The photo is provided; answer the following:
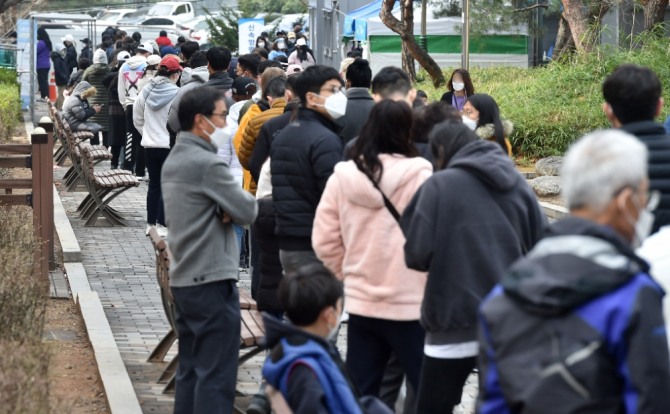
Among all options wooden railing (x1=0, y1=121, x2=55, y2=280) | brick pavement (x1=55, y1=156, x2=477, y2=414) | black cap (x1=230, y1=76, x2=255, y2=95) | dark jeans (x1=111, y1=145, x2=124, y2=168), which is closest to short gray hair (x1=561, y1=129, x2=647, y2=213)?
brick pavement (x1=55, y1=156, x2=477, y2=414)

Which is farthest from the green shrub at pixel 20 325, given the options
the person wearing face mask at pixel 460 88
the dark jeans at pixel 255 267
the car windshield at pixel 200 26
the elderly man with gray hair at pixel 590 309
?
the car windshield at pixel 200 26

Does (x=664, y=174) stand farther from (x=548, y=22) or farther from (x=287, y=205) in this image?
(x=548, y=22)

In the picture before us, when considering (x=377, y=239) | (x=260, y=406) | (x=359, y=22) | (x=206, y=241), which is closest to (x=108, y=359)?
(x=260, y=406)

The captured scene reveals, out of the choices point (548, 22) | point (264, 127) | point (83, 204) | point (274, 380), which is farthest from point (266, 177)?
point (548, 22)

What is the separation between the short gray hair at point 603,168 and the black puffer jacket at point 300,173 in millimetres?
3669

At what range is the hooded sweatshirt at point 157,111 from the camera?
12.9 meters

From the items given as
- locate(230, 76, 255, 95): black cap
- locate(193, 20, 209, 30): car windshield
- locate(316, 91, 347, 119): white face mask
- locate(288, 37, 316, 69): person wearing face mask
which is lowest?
locate(316, 91, 347, 119): white face mask

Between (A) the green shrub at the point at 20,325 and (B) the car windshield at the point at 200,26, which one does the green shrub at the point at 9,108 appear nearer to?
(A) the green shrub at the point at 20,325

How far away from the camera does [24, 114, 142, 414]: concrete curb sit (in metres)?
7.22

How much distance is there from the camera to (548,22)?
37.4 meters

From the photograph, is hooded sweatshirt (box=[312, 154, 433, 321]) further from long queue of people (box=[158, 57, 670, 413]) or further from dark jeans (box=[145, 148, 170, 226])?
dark jeans (box=[145, 148, 170, 226])

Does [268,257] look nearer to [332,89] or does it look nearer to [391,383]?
[332,89]

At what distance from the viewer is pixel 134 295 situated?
10.7m

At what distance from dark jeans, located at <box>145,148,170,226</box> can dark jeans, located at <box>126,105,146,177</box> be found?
154 inches
